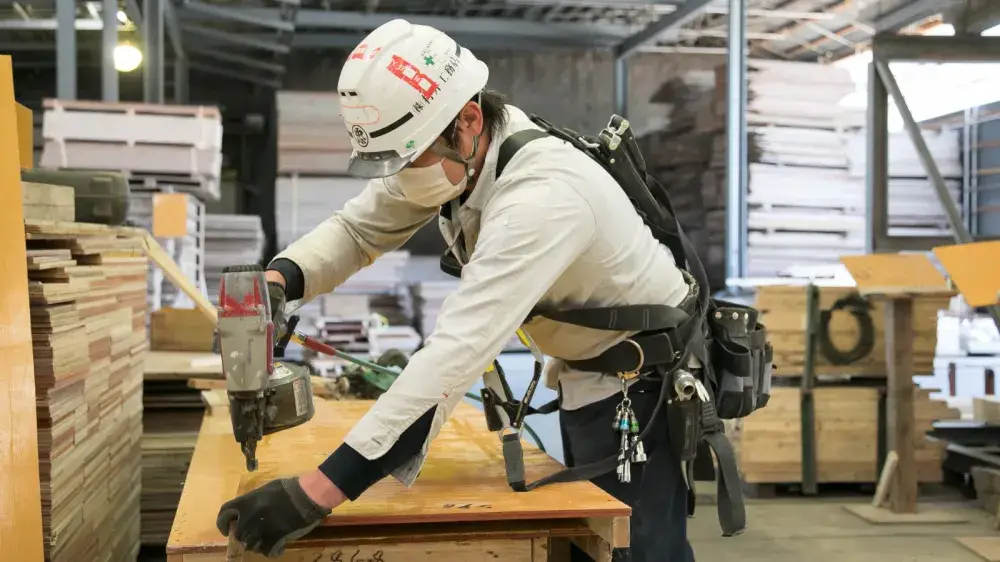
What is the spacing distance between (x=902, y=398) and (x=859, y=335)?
2.31 ft

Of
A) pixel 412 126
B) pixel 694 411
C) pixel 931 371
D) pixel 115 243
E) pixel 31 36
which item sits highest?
pixel 31 36

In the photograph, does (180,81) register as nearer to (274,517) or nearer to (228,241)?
(228,241)

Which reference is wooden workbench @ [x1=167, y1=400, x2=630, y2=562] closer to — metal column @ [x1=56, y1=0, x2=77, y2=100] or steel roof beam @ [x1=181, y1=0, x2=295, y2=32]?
metal column @ [x1=56, y1=0, x2=77, y2=100]

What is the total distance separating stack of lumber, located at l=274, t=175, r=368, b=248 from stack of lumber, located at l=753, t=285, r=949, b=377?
5026mm

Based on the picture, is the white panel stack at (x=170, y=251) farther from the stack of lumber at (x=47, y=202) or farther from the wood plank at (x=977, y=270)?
the wood plank at (x=977, y=270)

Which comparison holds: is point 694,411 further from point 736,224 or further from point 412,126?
point 736,224

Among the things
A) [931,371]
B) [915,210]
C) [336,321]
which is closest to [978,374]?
[915,210]

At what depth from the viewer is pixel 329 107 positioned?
9.96 m

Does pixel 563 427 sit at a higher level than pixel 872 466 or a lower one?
higher

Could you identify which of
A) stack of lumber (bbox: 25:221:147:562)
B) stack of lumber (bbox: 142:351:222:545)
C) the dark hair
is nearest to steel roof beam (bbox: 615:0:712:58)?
stack of lumber (bbox: 142:351:222:545)

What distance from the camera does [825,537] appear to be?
5.26 m

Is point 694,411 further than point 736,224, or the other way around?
point 736,224

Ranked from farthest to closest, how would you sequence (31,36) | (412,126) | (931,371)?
(31,36), (931,371), (412,126)

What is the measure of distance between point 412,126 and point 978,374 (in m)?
8.42
